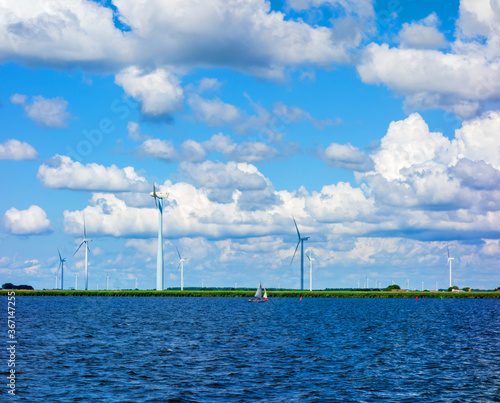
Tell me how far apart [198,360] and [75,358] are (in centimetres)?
1259

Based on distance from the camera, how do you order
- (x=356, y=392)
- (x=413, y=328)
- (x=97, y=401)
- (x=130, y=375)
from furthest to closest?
(x=413, y=328), (x=130, y=375), (x=356, y=392), (x=97, y=401)

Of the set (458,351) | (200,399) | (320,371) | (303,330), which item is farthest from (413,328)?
(200,399)

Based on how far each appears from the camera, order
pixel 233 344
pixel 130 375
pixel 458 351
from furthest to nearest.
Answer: pixel 233 344, pixel 458 351, pixel 130 375

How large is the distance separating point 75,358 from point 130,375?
40.1 ft

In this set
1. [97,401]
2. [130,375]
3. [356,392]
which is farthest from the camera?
[130,375]

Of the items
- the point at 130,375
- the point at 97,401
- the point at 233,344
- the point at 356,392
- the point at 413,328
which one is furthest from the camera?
the point at 413,328

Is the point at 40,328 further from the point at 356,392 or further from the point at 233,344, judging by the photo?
the point at 356,392

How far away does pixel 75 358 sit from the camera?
59.4 m

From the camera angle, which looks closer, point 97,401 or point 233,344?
point 97,401

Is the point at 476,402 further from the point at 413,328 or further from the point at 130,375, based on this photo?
the point at 413,328

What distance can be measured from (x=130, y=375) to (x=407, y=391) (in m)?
22.7

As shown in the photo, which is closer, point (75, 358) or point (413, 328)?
point (75, 358)

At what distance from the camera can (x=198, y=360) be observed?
58.2 metres

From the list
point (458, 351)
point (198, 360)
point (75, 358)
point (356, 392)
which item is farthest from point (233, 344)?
point (356, 392)
